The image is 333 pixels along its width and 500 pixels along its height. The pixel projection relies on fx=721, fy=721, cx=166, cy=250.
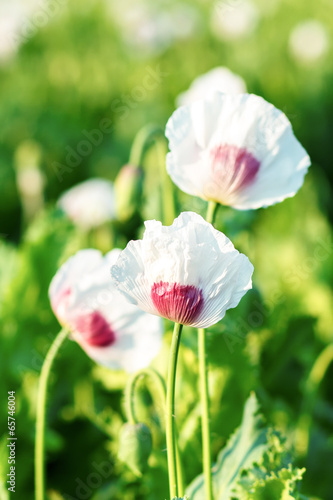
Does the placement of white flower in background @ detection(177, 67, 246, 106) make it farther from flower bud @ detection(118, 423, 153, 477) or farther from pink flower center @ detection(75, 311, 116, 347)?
flower bud @ detection(118, 423, 153, 477)

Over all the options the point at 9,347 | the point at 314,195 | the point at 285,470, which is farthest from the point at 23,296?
the point at 314,195

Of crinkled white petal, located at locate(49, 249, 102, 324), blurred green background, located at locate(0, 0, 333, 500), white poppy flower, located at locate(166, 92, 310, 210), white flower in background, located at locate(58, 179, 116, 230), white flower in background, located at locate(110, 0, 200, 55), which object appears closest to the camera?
white poppy flower, located at locate(166, 92, 310, 210)

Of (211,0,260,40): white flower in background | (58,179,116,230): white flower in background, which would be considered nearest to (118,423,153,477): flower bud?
(58,179,116,230): white flower in background

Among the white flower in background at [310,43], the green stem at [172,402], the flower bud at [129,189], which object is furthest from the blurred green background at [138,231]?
the green stem at [172,402]

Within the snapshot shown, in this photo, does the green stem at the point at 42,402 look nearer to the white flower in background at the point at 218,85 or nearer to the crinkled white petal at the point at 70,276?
the crinkled white petal at the point at 70,276

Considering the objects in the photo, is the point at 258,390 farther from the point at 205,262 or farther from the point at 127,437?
the point at 205,262

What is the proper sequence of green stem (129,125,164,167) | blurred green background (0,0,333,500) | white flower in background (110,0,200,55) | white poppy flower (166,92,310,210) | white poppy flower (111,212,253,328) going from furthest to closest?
white flower in background (110,0,200,55)
blurred green background (0,0,333,500)
green stem (129,125,164,167)
white poppy flower (166,92,310,210)
white poppy flower (111,212,253,328)

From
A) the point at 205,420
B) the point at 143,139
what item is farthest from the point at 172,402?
the point at 143,139
